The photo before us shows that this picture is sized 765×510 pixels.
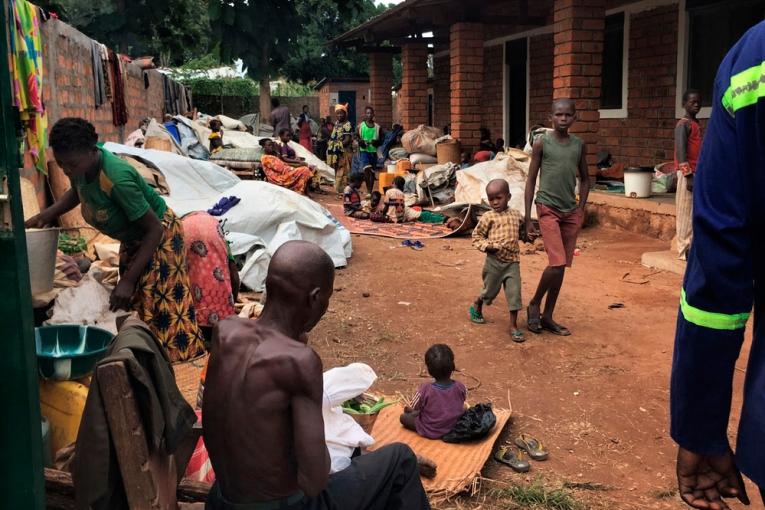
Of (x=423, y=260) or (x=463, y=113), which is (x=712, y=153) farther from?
(x=463, y=113)

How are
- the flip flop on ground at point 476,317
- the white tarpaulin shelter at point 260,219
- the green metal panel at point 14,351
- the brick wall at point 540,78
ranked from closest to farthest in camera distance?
the green metal panel at point 14,351, the flip flop on ground at point 476,317, the white tarpaulin shelter at point 260,219, the brick wall at point 540,78

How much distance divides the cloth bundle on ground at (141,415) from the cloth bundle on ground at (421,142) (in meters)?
11.3

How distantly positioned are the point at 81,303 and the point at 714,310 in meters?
3.76

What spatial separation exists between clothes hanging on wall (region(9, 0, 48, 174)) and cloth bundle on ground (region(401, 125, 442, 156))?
8.71m

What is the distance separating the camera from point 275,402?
1820 millimetres

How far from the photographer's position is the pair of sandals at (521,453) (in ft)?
11.3

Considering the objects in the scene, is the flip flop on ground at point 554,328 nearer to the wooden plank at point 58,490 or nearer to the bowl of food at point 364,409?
the bowl of food at point 364,409

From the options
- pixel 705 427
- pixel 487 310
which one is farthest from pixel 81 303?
pixel 705 427

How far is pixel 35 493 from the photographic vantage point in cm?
182

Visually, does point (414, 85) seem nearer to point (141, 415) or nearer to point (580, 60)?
point (580, 60)

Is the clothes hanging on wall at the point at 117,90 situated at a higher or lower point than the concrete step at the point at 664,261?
higher

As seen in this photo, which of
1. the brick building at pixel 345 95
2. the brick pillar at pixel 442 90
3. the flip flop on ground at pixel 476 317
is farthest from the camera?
the brick building at pixel 345 95

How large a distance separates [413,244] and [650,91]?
4201 mm

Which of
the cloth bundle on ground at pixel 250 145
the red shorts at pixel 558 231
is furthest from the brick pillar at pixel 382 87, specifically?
the red shorts at pixel 558 231
